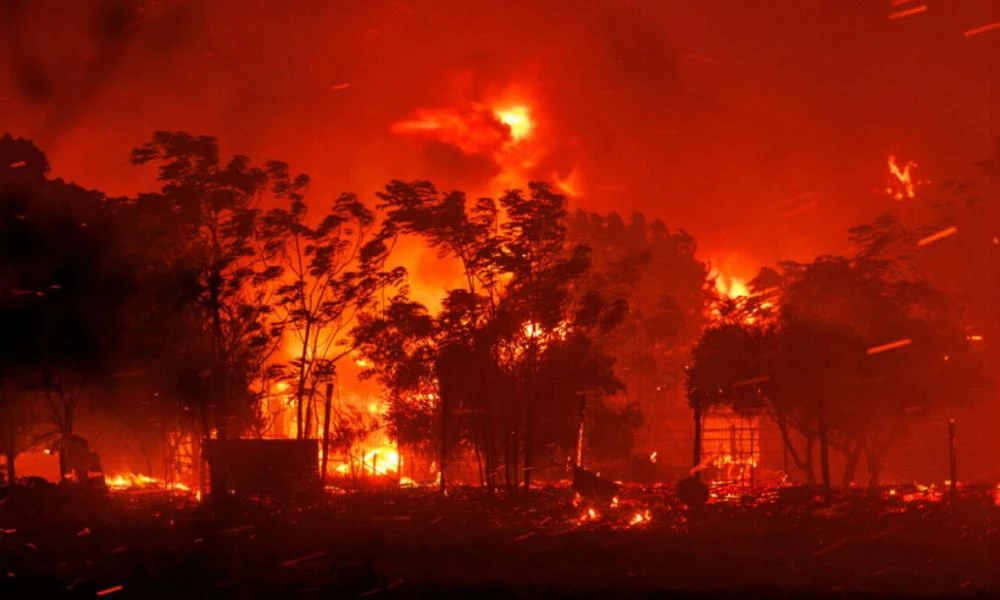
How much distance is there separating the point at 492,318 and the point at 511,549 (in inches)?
574

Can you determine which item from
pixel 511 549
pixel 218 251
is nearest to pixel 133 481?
pixel 218 251

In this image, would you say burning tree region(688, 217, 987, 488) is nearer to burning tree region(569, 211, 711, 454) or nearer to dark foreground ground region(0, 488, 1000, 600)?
dark foreground ground region(0, 488, 1000, 600)

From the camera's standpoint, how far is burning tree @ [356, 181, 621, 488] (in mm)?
31297

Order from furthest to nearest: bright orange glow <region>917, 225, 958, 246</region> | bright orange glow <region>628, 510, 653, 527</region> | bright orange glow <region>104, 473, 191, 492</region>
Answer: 1. bright orange glow <region>917, 225, 958, 246</region>
2. bright orange glow <region>104, 473, 191, 492</region>
3. bright orange glow <region>628, 510, 653, 527</region>

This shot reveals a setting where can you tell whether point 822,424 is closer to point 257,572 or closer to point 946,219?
point 257,572

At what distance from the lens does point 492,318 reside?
32.5 meters

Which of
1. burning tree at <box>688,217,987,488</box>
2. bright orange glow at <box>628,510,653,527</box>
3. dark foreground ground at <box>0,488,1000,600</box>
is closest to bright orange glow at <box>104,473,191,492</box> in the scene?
dark foreground ground at <box>0,488,1000,600</box>

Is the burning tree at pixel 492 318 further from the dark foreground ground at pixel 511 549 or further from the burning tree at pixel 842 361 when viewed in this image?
the dark foreground ground at pixel 511 549

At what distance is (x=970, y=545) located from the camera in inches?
736

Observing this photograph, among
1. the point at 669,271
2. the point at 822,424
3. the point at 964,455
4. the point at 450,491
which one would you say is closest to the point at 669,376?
the point at 669,271

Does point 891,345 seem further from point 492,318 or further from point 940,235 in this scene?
point 940,235

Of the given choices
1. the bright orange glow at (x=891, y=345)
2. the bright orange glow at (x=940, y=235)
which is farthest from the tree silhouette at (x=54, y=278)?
the bright orange glow at (x=940, y=235)

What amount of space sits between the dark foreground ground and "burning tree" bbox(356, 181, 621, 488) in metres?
6.83

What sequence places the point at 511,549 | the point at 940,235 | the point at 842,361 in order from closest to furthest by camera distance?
the point at 511,549 → the point at 842,361 → the point at 940,235
